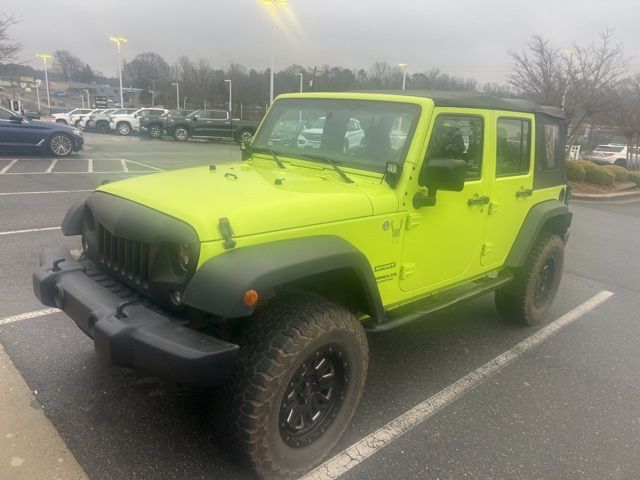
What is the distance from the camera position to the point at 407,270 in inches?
123

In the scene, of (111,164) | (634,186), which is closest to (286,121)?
(111,164)

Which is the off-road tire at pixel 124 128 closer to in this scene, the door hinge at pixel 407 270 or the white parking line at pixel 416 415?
the white parking line at pixel 416 415

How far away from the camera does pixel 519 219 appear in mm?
4137

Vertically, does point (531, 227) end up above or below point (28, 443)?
above

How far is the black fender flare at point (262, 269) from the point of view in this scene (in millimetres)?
2119

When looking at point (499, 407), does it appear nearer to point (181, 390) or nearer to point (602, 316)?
point (181, 390)

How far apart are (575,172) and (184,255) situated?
16.1 meters

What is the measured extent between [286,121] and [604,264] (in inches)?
214

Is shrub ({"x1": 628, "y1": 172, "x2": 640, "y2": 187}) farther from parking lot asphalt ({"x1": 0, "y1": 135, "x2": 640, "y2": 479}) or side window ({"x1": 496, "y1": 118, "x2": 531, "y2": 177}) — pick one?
side window ({"x1": 496, "y1": 118, "x2": 531, "y2": 177})

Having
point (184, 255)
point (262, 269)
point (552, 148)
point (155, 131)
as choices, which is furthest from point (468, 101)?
point (155, 131)

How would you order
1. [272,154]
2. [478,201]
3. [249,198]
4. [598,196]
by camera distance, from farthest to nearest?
[598,196] < [272,154] < [478,201] < [249,198]

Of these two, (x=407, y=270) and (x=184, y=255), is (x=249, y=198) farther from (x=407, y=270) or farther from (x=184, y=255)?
(x=407, y=270)

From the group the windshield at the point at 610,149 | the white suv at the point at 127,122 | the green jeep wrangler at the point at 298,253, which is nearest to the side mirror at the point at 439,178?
the green jeep wrangler at the point at 298,253

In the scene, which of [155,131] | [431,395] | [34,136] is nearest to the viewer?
[431,395]
